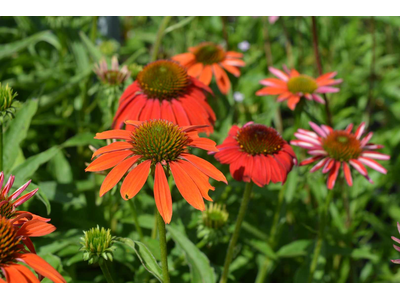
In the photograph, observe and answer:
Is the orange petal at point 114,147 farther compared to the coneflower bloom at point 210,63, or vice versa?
the coneflower bloom at point 210,63

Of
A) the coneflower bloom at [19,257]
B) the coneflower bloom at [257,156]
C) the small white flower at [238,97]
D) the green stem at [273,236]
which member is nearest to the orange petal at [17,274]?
the coneflower bloom at [19,257]

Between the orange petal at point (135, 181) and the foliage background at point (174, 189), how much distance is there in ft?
0.95

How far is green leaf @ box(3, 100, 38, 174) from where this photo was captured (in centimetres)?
121

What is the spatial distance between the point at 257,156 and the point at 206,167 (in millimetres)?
238

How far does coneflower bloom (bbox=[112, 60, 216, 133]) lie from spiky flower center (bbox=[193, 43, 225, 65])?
40 cm

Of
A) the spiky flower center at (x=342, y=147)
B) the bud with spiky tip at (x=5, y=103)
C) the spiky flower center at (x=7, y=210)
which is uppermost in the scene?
the spiky flower center at (x=342, y=147)

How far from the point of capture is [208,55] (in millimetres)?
1598

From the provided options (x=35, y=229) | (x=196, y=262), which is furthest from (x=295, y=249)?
(x=35, y=229)

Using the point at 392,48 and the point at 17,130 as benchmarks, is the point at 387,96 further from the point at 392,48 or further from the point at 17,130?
the point at 17,130

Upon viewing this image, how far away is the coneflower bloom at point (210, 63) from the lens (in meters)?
1.56

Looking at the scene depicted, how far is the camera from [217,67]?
1582 millimetres

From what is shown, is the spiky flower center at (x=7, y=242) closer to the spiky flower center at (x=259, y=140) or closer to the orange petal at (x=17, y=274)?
the orange petal at (x=17, y=274)

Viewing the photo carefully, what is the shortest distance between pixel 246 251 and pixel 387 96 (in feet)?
4.22

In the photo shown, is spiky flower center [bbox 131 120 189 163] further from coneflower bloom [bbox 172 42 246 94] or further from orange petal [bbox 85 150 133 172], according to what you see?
coneflower bloom [bbox 172 42 246 94]
